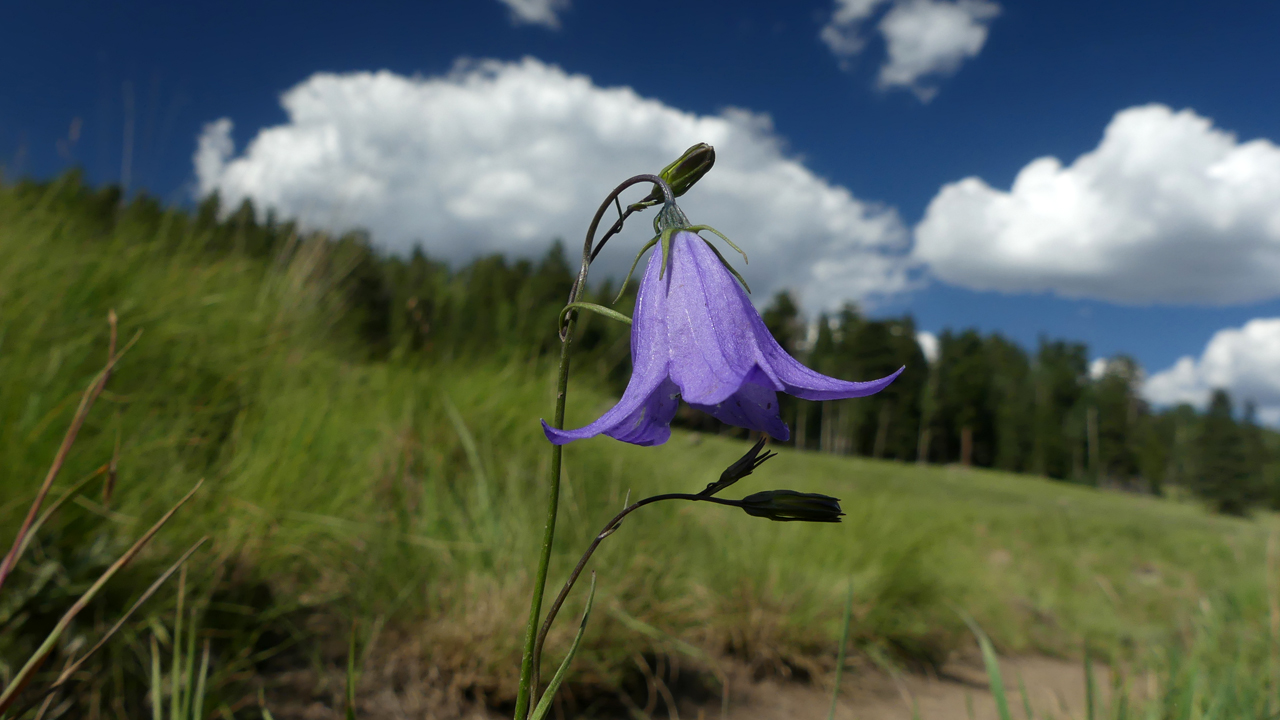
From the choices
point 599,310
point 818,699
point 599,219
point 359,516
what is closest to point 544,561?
point 599,310

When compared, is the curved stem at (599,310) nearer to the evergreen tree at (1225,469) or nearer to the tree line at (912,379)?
the tree line at (912,379)

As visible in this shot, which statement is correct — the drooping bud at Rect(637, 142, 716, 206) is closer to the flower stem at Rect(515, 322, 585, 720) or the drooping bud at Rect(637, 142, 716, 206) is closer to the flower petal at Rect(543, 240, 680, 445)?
the flower petal at Rect(543, 240, 680, 445)

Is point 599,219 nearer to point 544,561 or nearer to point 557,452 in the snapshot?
point 557,452

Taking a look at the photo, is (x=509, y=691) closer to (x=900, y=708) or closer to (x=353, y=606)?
(x=353, y=606)

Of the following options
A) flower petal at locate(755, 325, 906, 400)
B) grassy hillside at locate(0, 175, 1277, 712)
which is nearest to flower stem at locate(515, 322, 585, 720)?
flower petal at locate(755, 325, 906, 400)

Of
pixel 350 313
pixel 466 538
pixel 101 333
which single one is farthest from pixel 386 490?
pixel 350 313
